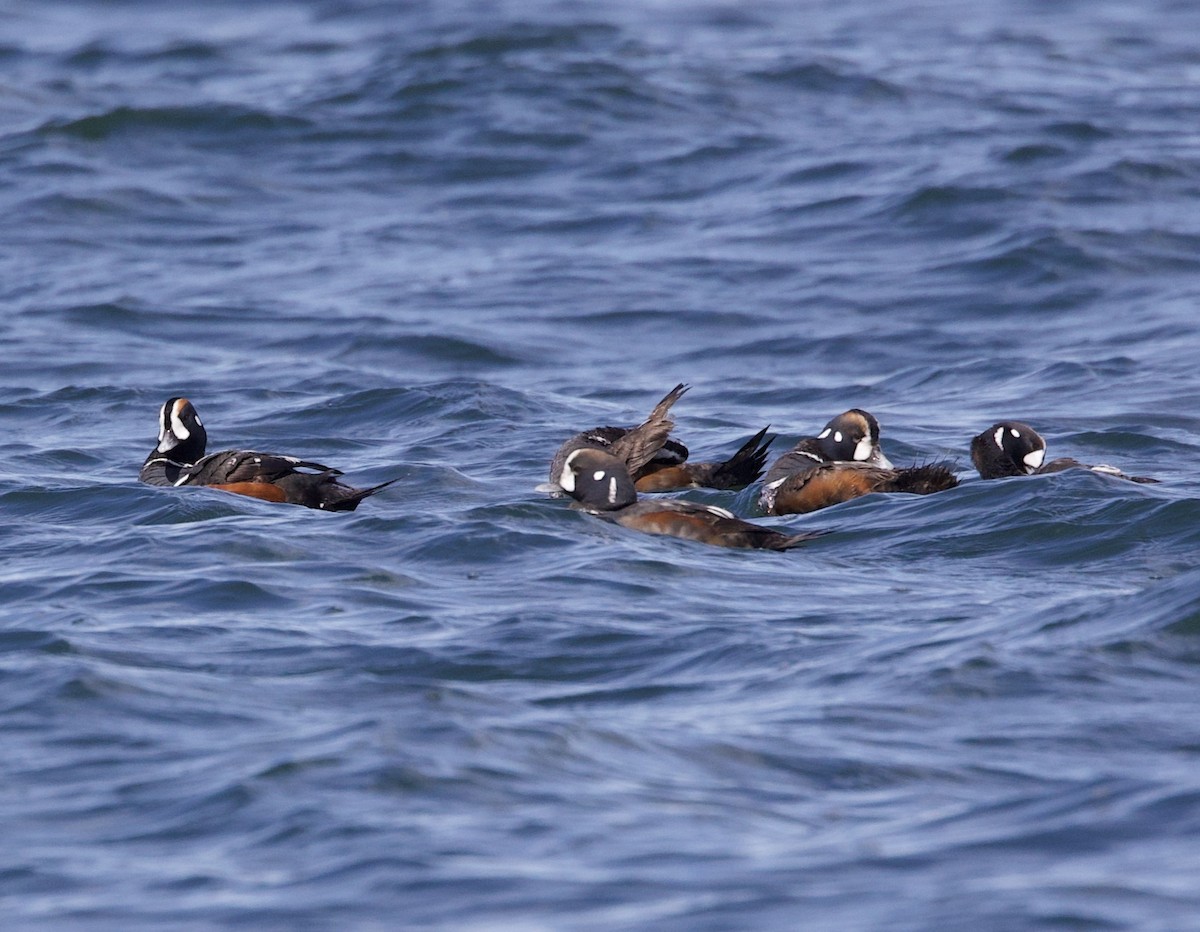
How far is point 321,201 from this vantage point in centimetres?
2406

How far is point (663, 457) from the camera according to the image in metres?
13.1

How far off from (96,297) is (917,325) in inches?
338

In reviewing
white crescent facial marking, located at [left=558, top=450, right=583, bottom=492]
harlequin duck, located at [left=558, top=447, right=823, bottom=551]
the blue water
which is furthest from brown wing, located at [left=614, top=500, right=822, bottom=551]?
white crescent facial marking, located at [left=558, top=450, right=583, bottom=492]

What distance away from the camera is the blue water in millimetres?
6672

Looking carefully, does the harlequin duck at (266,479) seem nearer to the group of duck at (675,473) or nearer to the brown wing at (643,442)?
the group of duck at (675,473)

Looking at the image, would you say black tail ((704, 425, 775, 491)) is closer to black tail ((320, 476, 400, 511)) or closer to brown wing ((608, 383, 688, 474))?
brown wing ((608, 383, 688, 474))

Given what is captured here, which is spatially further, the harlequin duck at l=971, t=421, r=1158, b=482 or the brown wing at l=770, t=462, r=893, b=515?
the harlequin duck at l=971, t=421, r=1158, b=482

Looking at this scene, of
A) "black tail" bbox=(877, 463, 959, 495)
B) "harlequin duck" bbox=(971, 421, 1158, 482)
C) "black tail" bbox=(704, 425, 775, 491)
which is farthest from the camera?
"black tail" bbox=(704, 425, 775, 491)

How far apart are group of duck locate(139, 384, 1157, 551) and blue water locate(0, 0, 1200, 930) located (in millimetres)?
208

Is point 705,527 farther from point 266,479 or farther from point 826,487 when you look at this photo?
point 266,479

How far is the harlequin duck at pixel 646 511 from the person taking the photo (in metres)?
10.8

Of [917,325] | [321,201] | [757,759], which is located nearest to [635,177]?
[321,201]

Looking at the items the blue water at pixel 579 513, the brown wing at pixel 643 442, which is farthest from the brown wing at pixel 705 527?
the brown wing at pixel 643 442

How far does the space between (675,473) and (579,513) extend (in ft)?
5.32
